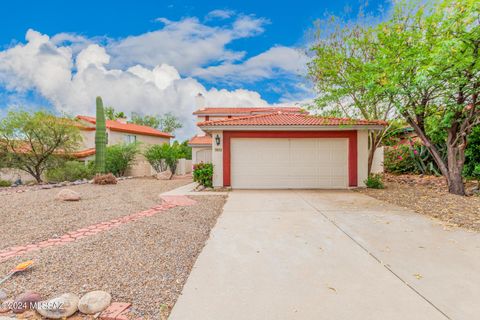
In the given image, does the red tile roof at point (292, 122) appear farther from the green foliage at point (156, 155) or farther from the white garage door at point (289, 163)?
the green foliage at point (156, 155)

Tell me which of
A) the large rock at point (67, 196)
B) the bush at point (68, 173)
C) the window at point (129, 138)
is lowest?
the large rock at point (67, 196)

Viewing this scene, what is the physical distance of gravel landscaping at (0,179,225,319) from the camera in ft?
9.16

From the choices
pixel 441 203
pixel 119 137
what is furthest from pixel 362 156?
pixel 119 137

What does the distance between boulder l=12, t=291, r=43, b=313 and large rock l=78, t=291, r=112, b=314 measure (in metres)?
0.45

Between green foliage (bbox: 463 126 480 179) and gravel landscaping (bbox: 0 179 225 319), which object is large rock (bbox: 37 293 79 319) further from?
green foliage (bbox: 463 126 480 179)

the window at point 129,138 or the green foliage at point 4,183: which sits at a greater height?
the window at point 129,138

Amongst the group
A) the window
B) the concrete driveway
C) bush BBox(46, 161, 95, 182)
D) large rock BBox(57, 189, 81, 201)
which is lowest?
the concrete driveway

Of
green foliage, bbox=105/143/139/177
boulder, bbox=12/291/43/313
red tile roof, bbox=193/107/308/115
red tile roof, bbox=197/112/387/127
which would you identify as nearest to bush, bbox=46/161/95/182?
green foliage, bbox=105/143/139/177

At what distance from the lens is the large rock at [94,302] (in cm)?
244

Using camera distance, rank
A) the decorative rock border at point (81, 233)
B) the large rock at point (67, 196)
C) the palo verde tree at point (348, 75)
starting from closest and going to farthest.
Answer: the decorative rock border at point (81, 233)
the large rock at point (67, 196)
the palo verde tree at point (348, 75)

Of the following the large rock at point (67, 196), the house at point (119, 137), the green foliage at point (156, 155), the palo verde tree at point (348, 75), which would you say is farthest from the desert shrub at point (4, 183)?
the palo verde tree at point (348, 75)

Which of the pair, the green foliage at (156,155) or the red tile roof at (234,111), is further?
the red tile roof at (234,111)

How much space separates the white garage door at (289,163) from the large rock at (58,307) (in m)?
9.17

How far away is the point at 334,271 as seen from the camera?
329 centimetres
